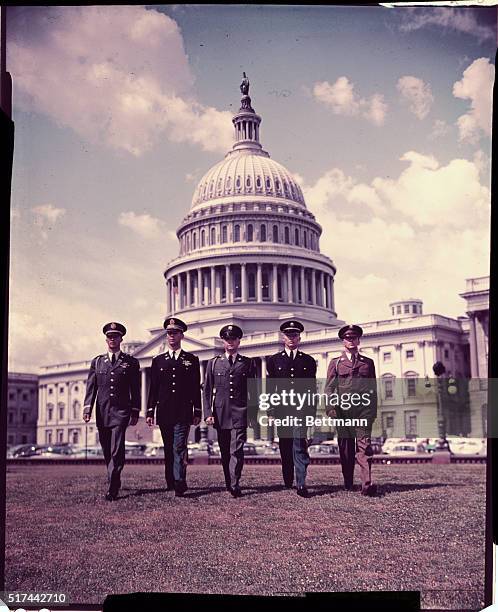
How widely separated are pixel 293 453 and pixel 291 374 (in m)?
1.01

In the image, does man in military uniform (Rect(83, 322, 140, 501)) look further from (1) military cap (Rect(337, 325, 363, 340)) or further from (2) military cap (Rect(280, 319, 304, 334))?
(1) military cap (Rect(337, 325, 363, 340))

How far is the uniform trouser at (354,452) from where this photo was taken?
1038cm

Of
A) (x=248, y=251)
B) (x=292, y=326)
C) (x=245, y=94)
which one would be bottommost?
(x=292, y=326)

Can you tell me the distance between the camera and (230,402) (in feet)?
34.8

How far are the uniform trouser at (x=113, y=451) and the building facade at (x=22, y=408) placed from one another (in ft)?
3.50

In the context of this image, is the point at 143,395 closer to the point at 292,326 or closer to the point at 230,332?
the point at 230,332

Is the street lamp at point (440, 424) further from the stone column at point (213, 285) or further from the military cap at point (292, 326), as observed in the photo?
the stone column at point (213, 285)

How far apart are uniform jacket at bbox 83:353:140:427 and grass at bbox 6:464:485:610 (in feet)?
2.28

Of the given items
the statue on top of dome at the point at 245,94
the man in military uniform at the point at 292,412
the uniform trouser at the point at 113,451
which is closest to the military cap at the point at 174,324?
the man in military uniform at the point at 292,412

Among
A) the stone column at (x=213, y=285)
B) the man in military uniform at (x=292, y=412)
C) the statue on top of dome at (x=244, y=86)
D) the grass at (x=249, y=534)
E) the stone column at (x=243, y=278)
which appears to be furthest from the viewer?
the stone column at (x=243, y=278)

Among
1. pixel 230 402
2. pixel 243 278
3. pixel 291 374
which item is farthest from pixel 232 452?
pixel 243 278

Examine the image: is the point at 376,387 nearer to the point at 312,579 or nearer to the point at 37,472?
the point at 312,579

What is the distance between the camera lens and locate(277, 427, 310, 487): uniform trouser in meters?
10.3

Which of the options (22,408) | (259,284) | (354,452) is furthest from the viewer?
(259,284)
